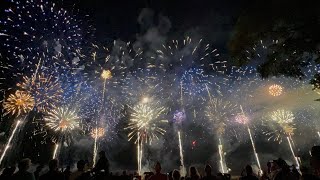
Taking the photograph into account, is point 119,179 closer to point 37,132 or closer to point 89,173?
point 89,173

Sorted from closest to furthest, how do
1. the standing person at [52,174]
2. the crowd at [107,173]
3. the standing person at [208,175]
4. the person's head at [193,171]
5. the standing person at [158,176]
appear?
the crowd at [107,173]
the standing person at [52,174]
the standing person at [208,175]
the person's head at [193,171]
the standing person at [158,176]

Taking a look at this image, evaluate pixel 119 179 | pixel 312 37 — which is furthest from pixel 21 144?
pixel 312 37

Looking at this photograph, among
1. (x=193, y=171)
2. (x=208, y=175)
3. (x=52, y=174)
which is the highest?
(x=52, y=174)

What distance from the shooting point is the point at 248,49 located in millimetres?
11000

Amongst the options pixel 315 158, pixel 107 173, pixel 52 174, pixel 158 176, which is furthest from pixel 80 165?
pixel 315 158

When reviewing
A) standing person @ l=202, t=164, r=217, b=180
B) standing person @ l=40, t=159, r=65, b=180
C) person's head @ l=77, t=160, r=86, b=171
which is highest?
person's head @ l=77, t=160, r=86, b=171

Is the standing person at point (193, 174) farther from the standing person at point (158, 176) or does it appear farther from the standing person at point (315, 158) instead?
the standing person at point (315, 158)

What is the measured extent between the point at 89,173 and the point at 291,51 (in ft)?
31.3

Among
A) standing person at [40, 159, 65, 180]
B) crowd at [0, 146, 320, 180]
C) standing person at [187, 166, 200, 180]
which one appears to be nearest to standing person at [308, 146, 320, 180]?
crowd at [0, 146, 320, 180]

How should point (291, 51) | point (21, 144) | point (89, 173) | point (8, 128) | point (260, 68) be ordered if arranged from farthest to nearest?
point (21, 144) → point (8, 128) → point (260, 68) → point (291, 51) → point (89, 173)

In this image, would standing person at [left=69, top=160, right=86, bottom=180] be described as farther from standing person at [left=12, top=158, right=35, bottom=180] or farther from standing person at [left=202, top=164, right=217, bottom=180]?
standing person at [left=202, top=164, right=217, bottom=180]

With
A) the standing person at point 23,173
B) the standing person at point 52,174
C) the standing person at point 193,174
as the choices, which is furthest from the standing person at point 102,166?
the standing person at point 193,174

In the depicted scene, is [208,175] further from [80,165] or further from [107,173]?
[80,165]

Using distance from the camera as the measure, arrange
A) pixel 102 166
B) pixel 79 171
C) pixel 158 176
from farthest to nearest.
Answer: pixel 158 176, pixel 102 166, pixel 79 171
